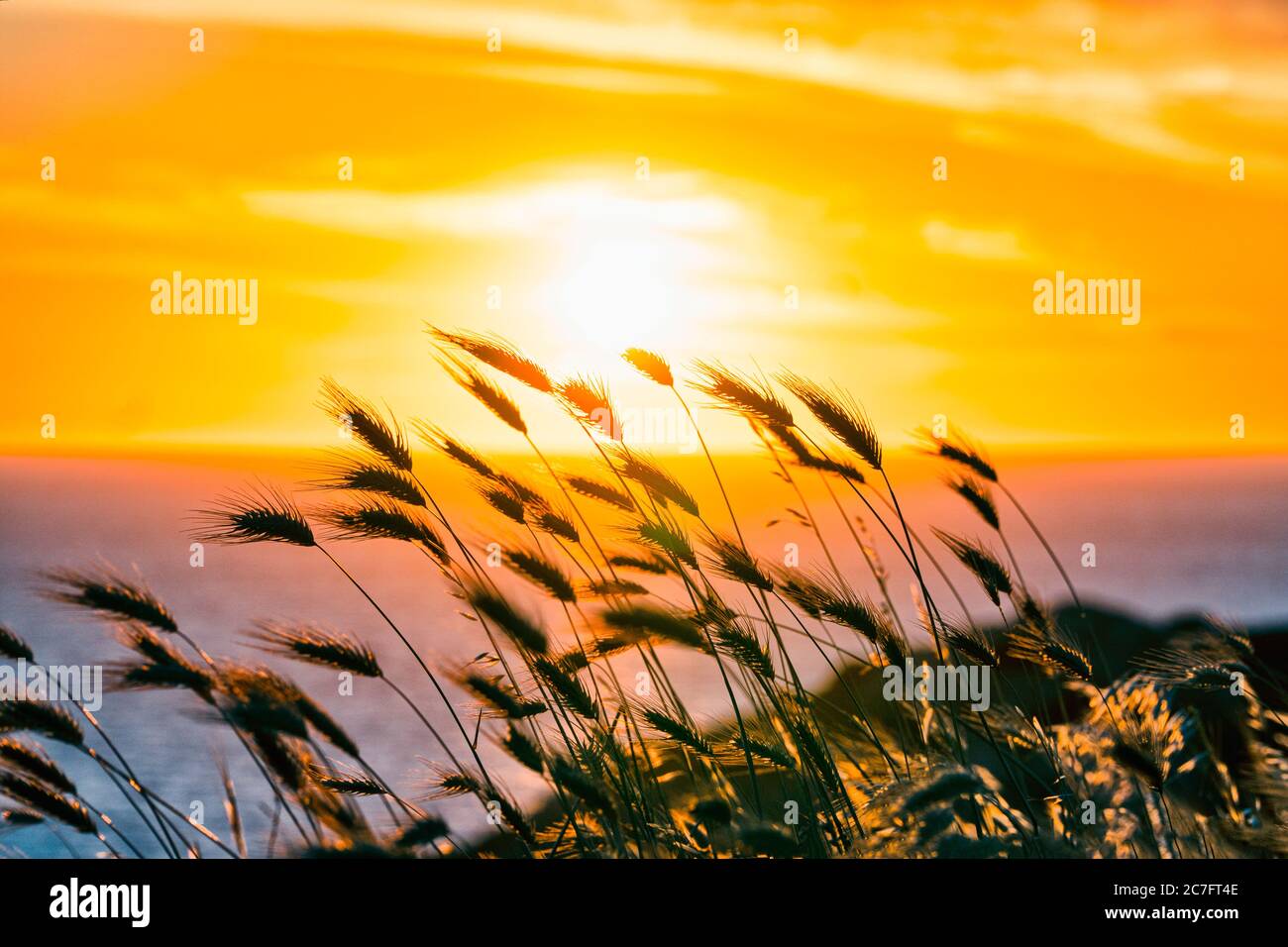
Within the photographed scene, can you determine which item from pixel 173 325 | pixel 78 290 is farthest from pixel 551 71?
pixel 78 290

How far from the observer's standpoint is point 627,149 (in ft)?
8.69

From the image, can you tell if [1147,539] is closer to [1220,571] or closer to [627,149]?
[1220,571]

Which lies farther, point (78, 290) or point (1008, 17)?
point (78, 290)

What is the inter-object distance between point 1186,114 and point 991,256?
0.67 meters

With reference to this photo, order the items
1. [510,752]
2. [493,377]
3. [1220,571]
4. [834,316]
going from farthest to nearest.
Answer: [834,316]
[1220,571]
[493,377]
[510,752]

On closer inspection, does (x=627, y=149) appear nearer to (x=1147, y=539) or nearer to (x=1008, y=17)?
(x=1008, y=17)

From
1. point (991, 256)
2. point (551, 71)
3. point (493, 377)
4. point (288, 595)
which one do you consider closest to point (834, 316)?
point (991, 256)

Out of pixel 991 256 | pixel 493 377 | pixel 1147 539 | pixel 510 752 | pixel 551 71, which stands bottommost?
pixel 510 752

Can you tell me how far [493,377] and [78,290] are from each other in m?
1.59

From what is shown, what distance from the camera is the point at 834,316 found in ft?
9.57

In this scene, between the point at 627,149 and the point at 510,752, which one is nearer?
the point at 510,752

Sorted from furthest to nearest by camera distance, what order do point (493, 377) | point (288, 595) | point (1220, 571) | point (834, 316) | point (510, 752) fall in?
point (288, 595) < point (834, 316) < point (1220, 571) < point (493, 377) < point (510, 752)

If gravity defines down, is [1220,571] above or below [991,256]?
below

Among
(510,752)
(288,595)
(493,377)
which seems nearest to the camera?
(510,752)
